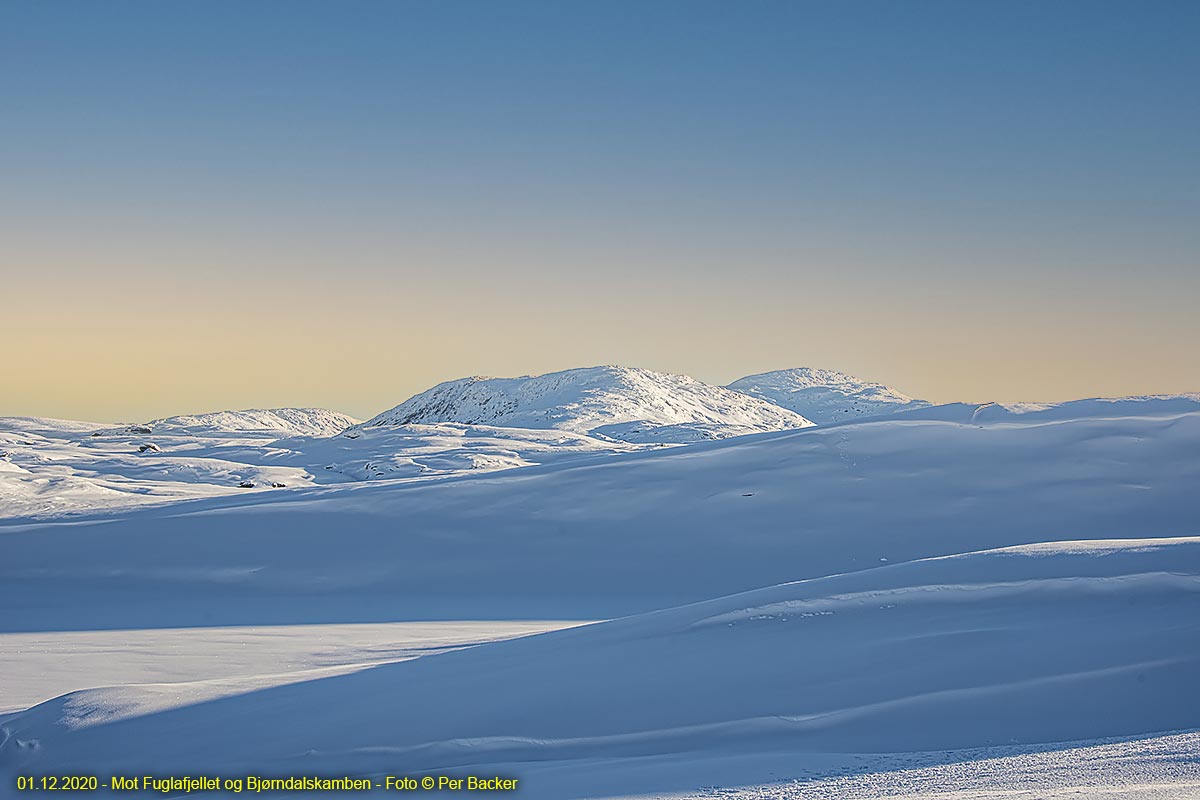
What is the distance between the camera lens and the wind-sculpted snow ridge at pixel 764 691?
17.2 ft

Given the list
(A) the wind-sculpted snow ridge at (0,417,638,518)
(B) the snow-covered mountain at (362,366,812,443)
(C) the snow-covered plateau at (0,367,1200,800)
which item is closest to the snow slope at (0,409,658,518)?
(A) the wind-sculpted snow ridge at (0,417,638,518)

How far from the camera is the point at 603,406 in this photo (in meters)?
88.0

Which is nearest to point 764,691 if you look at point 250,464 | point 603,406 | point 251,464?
point 250,464

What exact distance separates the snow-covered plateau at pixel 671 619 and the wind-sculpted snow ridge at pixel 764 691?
2 cm

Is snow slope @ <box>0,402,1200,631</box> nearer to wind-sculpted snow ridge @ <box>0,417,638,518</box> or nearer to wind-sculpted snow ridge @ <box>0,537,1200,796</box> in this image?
wind-sculpted snow ridge @ <box>0,417,638,518</box>

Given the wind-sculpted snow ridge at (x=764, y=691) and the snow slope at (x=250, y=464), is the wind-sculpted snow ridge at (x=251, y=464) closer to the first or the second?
the snow slope at (x=250, y=464)

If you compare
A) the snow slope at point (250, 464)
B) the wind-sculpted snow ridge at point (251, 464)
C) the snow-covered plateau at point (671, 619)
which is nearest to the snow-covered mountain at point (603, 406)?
the wind-sculpted snow ridge at point (251, 464)

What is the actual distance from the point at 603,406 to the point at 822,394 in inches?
3641

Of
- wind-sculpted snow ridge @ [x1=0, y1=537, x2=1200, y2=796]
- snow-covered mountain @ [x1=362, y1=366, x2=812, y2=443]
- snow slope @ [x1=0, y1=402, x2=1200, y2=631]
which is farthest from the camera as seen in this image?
snow-covered mountain @ [x1=362, y1=366, x2=812, y2=443]

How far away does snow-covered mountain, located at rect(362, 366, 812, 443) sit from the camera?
75.8 meters

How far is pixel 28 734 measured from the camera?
6.33m

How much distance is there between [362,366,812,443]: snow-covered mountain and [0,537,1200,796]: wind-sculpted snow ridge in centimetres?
5573

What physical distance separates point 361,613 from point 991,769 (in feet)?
31.9

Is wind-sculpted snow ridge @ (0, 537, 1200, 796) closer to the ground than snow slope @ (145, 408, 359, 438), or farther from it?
closer to the ground
